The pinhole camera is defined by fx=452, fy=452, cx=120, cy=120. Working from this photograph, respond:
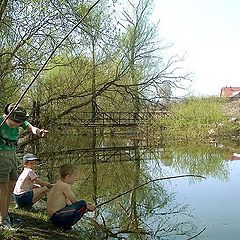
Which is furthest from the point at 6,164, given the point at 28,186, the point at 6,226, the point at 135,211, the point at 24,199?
the point at 135,211

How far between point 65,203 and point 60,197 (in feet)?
0.32

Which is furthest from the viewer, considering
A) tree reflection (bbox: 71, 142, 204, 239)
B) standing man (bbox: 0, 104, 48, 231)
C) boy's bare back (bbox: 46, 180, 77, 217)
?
tree reflection (bbox: 71, 142, 204, 239)

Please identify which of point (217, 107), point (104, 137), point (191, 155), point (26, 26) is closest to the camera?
point (26, 26)

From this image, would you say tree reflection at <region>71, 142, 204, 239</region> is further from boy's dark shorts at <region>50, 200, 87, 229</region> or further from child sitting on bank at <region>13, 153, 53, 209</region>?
child sitting on bank at <region>13, 153, 53, 209</region>

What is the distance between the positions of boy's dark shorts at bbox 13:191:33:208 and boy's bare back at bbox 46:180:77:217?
0.76 meters

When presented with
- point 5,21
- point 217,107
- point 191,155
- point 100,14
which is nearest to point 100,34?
point 100,14

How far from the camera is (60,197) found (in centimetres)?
508

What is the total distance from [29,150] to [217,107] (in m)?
16.8

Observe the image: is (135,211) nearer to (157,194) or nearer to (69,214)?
(157,194)

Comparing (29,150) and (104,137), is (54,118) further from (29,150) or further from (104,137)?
(104,137)

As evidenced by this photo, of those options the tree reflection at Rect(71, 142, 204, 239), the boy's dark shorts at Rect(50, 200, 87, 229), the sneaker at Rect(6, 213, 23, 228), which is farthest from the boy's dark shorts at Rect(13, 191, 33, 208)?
the tree reflection at Rect(71, 142, 204, 239)

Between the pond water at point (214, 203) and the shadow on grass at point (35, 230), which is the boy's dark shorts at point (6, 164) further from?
the pond water at point (214, 203)

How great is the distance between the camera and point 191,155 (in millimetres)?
Result: 17656

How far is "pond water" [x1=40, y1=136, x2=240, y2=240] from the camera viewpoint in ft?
22.4
